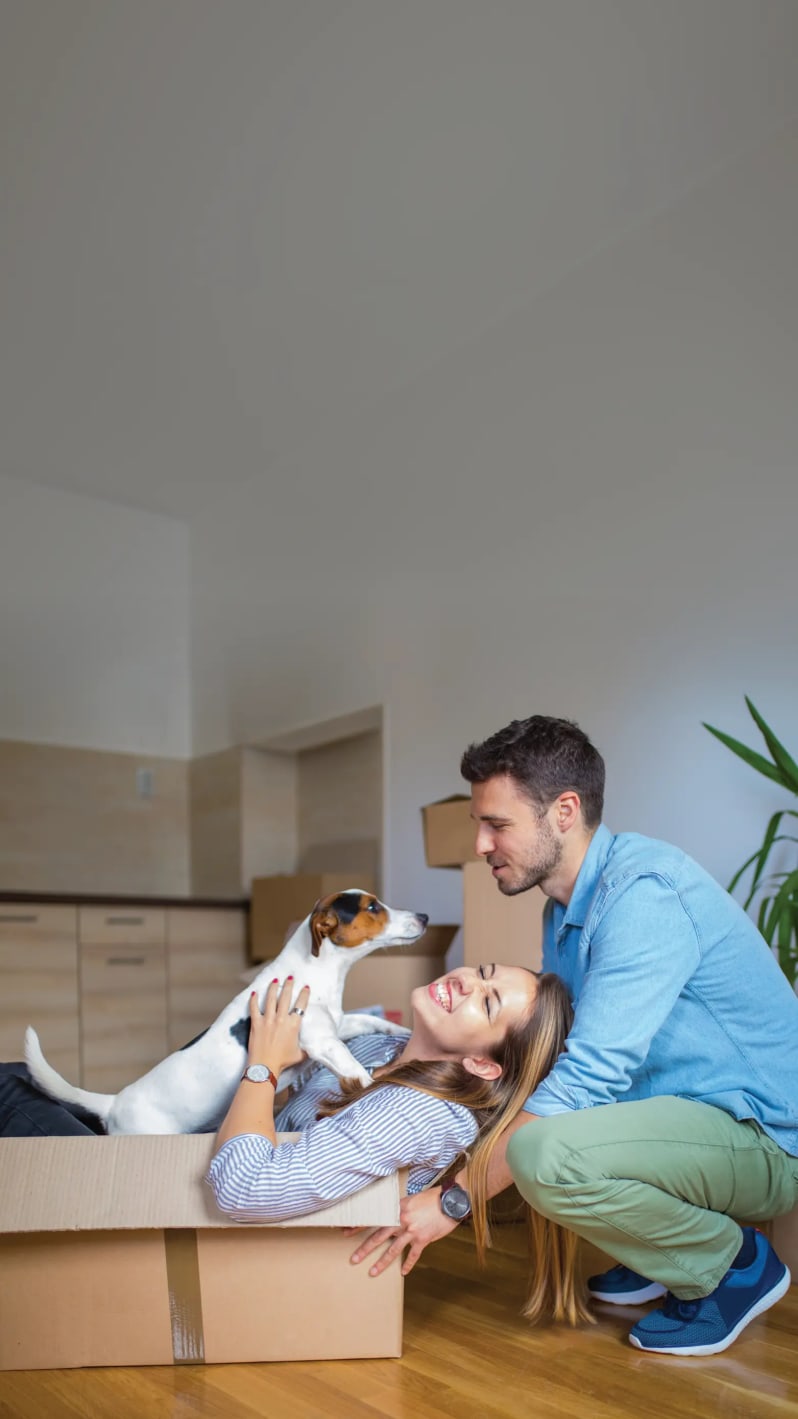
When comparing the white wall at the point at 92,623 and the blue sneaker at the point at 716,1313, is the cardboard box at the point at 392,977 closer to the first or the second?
the blue sneaker at the point at 716,1313

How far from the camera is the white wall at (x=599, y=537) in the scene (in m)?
3.26

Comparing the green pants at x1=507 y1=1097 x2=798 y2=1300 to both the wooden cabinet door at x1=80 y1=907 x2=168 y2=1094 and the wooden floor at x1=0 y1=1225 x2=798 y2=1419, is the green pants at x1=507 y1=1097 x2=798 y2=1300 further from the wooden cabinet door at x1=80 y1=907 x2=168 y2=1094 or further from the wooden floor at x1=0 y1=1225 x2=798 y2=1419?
the wooden cabinet door at x1=80 y1=907 x2=168 y2=1094

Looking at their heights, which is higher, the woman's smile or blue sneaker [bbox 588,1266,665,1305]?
the woman's smile

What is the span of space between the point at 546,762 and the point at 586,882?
22 centimetres

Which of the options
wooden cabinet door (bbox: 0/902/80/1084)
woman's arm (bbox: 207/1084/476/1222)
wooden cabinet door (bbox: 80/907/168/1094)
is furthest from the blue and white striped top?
wooden cabinet door (bbox: 80/907/168/1094)

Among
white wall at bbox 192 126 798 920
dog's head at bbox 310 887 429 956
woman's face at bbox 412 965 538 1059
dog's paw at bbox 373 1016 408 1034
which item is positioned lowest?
dog's paw at bbox 373 1016 408 1034

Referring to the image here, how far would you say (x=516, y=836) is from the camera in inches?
80.2

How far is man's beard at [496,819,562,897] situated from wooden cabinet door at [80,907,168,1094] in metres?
2.91

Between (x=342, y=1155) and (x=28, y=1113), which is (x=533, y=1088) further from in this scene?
(x=28, y=1113)

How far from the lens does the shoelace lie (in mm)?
1743

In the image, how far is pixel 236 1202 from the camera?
158 cm

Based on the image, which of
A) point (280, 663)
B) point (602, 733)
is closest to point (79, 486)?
point (280, 663)

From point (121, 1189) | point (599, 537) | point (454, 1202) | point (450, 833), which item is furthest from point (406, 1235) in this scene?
point (599, 537)

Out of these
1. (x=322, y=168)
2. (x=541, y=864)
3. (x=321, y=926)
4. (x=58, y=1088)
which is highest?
(x=322, y=168)
